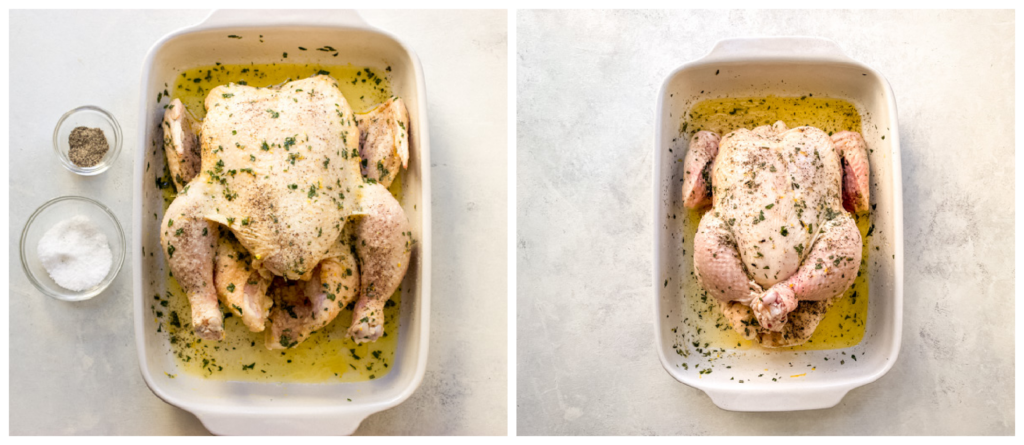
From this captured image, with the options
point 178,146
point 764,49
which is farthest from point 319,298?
point 764,49

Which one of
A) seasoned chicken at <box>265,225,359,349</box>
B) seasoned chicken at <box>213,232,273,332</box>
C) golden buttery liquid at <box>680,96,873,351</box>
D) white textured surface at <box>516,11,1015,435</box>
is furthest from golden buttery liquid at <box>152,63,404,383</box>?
golden buttery liquid at <box>680,96,873,351</box>

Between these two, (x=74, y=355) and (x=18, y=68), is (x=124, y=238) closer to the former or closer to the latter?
(x=74, y=355)

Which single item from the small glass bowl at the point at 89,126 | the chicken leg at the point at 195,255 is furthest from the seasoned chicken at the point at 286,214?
the small glass bowl at the point at 89,126

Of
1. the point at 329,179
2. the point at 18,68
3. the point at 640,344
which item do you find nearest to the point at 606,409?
the point at 640,344

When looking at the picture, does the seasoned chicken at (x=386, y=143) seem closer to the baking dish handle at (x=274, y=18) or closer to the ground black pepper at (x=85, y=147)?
the baking dish handle at (x=274, y=18)

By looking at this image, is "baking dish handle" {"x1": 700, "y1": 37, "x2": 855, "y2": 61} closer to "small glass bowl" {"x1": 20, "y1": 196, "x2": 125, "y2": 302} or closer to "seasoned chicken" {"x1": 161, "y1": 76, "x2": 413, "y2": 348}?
"seasoned chicken" {"x1": 161, "y1": 76, "x2": 413, "y2": 348}
